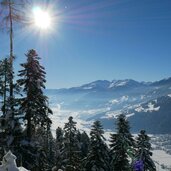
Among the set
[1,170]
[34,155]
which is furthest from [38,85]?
[1,170]

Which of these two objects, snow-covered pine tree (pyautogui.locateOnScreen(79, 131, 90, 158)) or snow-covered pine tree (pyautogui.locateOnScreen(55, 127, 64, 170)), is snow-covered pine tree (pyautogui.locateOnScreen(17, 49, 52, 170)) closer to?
snow-covered pine tree (pyautogui.locateOnScreen(55, 127, 64, 170))

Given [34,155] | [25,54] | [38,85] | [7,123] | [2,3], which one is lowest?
[34,155]

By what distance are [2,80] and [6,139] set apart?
320 inches

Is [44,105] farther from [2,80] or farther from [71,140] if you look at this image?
[71,140]

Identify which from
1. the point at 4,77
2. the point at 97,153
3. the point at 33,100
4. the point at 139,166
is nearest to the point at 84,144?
the point at 97,153

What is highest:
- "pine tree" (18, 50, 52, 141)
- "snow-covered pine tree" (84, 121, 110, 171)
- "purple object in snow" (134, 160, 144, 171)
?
"pine tree" (18, 50, 52, 141)

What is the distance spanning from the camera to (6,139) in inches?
1168

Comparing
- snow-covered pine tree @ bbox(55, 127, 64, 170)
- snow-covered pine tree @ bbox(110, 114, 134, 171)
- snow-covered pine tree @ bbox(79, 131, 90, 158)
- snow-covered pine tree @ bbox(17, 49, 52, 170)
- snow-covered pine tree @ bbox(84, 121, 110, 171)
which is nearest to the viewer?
snow-covered pine tree @ bbox(17, 49, 52, 170)

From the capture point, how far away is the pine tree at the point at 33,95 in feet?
102

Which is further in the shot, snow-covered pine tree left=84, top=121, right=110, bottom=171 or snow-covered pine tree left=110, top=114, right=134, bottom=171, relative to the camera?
snow-covered pine tree left=110, top=114, right=134, bottom=171

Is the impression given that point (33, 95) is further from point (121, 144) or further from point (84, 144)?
point (84, 144)

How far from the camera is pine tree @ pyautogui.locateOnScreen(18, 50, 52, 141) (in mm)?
31078

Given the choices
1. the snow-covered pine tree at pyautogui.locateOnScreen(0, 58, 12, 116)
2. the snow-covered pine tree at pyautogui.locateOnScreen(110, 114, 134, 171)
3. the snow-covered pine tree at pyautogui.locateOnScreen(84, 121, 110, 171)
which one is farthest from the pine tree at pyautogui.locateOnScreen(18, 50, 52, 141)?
the snow-covered pine tree at pyautogui.locateOnScreen(110, 114, 134, 171)

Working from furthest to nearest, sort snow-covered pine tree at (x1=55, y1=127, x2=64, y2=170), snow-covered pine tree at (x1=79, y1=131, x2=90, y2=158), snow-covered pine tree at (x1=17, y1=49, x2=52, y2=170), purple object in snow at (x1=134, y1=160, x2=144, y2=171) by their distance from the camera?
1. snow-covered pine tree at (x1=79, y1=131, x2=90, y2=158)
2. snow-covered pine tree at (x1=55, y1=127, x2=64, y2=170)
3. snow-covered pine tree at (x1=17, y1=49, x2=52, y2=170)
4. purple object in snow at (x1=134, y1=160, x2=144, y2=171)
